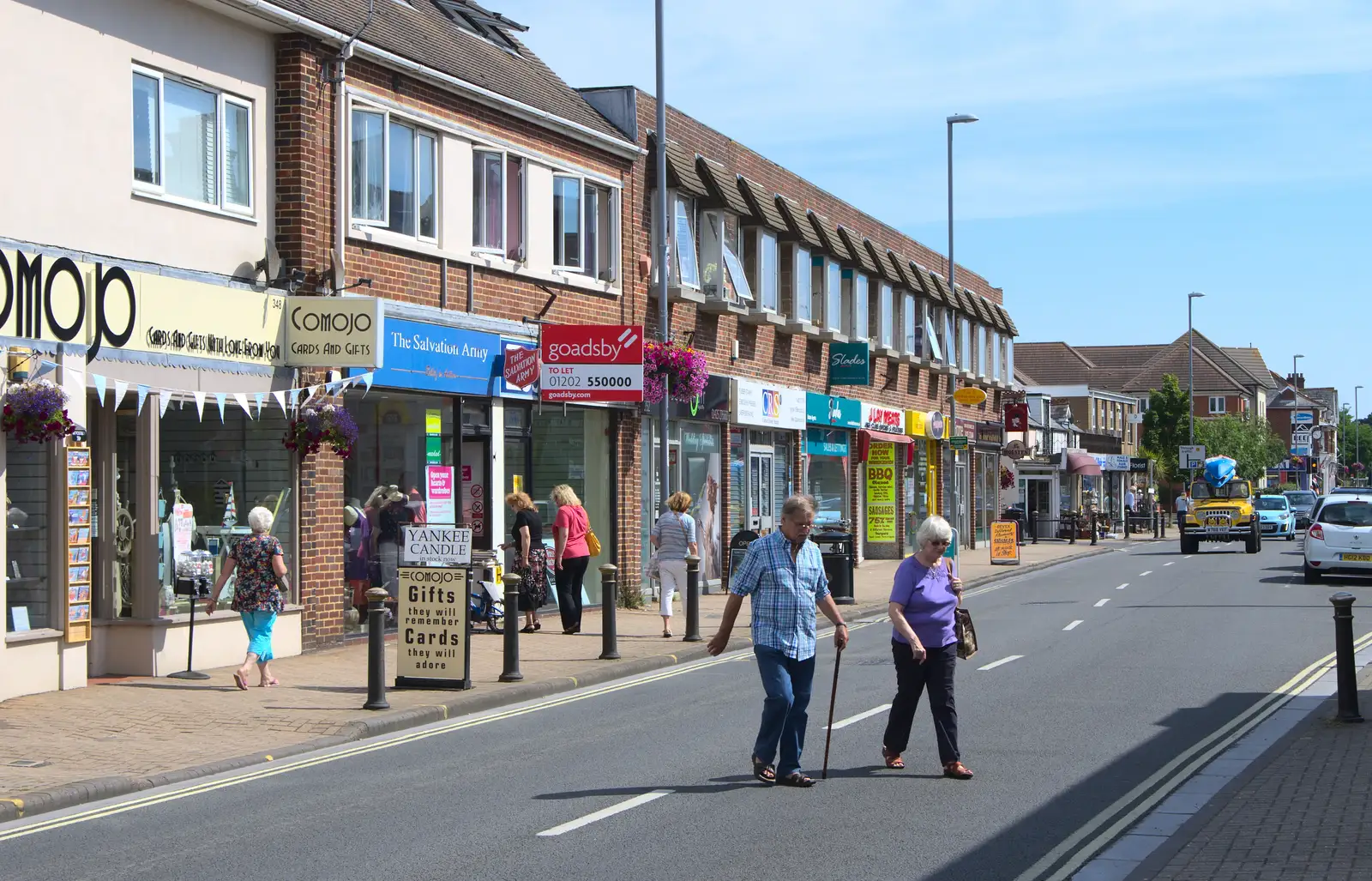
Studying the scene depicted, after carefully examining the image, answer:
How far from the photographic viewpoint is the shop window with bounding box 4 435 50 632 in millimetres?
13648

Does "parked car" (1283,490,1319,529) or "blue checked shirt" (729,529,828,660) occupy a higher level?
"blue checked shirt" (729,529,828,660)

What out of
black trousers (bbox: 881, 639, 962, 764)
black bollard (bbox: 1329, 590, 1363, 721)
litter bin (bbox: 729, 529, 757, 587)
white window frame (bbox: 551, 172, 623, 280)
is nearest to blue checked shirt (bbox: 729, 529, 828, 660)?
black trousers (bbox: 881, 639, 962, 764)

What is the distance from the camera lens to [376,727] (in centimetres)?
1216

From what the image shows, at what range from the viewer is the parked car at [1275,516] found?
181 feet

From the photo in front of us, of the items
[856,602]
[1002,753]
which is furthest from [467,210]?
[1002,753]

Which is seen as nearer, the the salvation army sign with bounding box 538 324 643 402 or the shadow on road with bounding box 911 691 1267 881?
the shadow on road with bounding box 911 691 1267 881

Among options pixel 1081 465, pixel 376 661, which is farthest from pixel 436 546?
pixel 1081 465

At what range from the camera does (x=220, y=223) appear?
16.1m

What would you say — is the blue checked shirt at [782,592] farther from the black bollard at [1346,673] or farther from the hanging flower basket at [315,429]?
the hanging flower basket at [315,429]

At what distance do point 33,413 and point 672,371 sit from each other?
38.5ft

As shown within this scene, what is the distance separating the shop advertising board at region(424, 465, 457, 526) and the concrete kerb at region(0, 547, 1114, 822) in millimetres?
3776

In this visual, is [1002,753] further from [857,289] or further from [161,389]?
[857,289]

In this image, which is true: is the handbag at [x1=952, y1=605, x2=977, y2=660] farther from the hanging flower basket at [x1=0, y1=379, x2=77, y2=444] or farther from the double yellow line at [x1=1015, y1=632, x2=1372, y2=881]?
the hanging flower basket at [x1=0, y1=379, x2=77, y2=444]

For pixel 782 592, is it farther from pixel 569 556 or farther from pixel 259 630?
pixel 569 556
